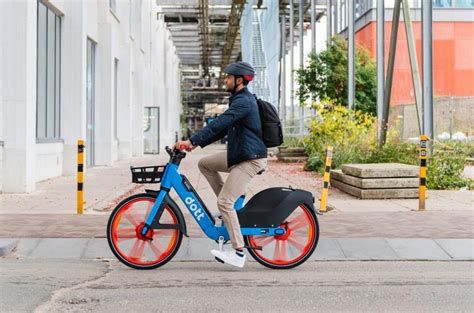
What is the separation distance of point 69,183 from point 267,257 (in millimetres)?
11306

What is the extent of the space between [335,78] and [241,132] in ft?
74.7

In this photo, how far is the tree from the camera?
28406 mm

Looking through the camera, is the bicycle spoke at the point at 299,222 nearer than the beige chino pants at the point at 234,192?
No

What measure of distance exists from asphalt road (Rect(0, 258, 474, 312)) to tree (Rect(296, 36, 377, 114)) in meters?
21.6

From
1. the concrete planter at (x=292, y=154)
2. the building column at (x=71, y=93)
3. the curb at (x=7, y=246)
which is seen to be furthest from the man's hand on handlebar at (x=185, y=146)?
the concrete planter at (x=292, y=154)

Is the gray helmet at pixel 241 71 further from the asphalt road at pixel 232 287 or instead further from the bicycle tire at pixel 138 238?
the asphalt road at pixel 232 287

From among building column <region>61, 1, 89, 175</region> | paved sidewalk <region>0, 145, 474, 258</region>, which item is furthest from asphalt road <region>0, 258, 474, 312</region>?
building column <region>61, 1, 89, 175</region>

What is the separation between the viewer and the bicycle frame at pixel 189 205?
260 inches

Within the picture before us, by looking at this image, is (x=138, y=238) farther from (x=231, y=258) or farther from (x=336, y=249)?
(x=336, y=249)

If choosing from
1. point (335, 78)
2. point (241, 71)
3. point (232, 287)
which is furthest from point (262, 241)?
point (335, 78)

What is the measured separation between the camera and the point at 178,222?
6.62m

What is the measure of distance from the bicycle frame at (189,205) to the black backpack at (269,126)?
0.61 metres

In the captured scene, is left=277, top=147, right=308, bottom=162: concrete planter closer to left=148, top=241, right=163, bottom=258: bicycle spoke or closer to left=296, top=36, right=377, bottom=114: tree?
left=296, top=36, right=377, bottom=114: tree

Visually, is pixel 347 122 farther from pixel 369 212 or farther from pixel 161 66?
pixel 161 66
